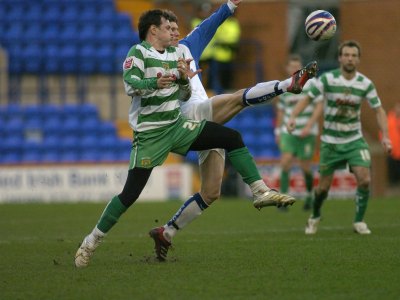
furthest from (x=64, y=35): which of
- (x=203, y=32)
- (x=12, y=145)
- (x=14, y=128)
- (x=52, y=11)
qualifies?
(x=203, y=32)

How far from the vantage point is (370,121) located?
2253cm

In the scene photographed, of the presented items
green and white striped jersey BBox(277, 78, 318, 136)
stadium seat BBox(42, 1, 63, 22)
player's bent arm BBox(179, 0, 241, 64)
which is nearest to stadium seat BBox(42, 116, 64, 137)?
stadium seat BBox(42, 1, 63, 22)

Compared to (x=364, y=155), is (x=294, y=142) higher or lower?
lower

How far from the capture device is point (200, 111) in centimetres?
904

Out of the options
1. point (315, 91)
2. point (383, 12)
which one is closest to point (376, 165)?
point (383, 12)

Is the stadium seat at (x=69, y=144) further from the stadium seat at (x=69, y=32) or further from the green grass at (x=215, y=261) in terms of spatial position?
the green grass at (x=215, y=261)

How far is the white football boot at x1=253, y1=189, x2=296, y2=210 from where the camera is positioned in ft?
27.1

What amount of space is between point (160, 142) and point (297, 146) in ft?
27.5

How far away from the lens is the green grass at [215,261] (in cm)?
719

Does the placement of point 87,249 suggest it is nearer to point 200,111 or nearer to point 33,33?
point 200,111

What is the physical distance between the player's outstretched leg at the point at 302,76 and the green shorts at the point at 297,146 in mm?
8597

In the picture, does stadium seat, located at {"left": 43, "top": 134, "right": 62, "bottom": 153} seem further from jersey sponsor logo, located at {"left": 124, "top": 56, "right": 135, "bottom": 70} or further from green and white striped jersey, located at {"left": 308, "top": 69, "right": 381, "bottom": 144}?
jersey sponsor logo, located at {"left": 124, "top": 56, "right": 135, "bottom": 70}

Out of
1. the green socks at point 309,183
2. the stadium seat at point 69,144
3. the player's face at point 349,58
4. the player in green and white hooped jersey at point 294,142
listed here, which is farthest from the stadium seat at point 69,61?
the player's face at point 349,58

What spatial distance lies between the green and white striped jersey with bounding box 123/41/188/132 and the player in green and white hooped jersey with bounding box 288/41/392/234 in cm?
300
